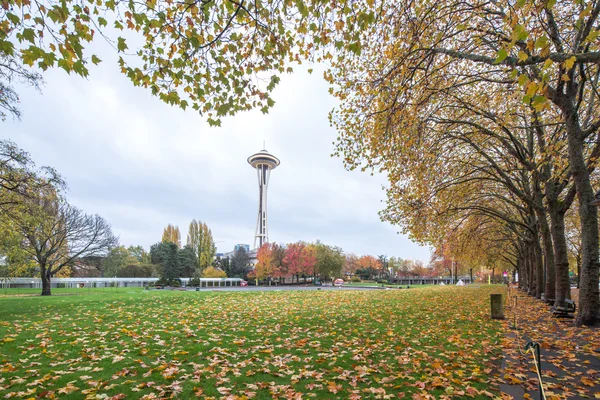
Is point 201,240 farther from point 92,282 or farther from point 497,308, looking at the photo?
point 497,308

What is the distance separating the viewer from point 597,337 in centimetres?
795

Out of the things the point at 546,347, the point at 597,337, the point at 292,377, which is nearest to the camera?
the point at 292,377

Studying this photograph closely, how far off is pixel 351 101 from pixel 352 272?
91.2m

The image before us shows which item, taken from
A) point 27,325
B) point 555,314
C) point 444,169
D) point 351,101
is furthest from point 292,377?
point 444,169

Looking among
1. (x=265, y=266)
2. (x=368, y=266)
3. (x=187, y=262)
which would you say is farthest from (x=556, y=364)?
(x=368, y=266)

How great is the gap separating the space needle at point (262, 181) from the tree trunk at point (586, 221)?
313 ft

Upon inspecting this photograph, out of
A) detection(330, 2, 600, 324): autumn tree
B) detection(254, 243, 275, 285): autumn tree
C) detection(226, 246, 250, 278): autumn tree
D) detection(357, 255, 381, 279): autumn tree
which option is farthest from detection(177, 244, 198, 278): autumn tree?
detection(330, 2, 600, 324): autumn tree

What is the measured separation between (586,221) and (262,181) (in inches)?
4006

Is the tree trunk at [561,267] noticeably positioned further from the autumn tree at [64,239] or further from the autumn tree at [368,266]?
the autumn tree at [368,266]

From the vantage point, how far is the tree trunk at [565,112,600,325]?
9.28 metres

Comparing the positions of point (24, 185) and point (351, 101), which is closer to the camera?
point (351, 101)

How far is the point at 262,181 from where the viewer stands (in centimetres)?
10875

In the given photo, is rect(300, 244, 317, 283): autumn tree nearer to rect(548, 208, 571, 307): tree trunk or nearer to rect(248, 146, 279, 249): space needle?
rect(248, 146, 279, 249): space needle

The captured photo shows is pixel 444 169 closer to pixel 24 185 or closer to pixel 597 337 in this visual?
pixel 597 337
